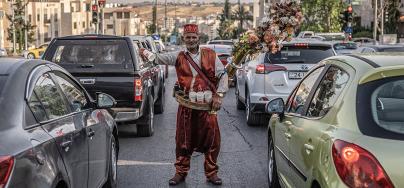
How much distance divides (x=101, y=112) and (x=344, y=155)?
3521 millimetres

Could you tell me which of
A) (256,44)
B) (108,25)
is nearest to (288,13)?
(256,44)

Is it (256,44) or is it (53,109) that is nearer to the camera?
(53,109)

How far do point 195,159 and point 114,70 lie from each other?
84.2 inches

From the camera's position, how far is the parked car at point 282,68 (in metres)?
12.4

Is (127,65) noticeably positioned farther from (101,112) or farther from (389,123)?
(389,123)

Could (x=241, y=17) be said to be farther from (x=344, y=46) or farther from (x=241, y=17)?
(x=344, y=46)

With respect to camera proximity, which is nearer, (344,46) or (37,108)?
(37,108)

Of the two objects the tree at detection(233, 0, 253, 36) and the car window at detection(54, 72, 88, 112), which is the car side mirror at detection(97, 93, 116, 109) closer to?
the car window at detection(54, 72, 88, 112)

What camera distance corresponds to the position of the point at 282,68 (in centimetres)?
1239

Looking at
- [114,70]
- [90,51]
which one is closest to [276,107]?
[114,70]

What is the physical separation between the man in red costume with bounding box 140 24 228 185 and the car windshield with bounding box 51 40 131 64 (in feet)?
11.7

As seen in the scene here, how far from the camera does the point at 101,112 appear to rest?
7.18 metres

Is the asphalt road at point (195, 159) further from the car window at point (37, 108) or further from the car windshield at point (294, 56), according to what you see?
the car window at point (37, 108)

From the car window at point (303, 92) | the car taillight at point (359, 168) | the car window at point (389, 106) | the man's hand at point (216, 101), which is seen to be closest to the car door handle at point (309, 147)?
the car window at point (389, 106)
